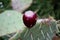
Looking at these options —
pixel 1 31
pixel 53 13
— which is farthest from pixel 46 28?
pixel 53 13

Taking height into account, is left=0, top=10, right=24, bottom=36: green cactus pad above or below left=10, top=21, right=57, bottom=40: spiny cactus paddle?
below

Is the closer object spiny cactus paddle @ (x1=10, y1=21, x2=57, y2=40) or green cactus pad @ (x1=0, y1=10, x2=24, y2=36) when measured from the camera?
spiny cactus paddle @ (x1=10, y1=21, x2=57, y2=40)

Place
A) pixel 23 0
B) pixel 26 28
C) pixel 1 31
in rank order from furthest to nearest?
pixel 23 0
pixel 1 31
pixel 26 28

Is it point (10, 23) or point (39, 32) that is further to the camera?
point (10, 23)

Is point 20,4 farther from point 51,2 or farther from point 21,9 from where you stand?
point 51,2
